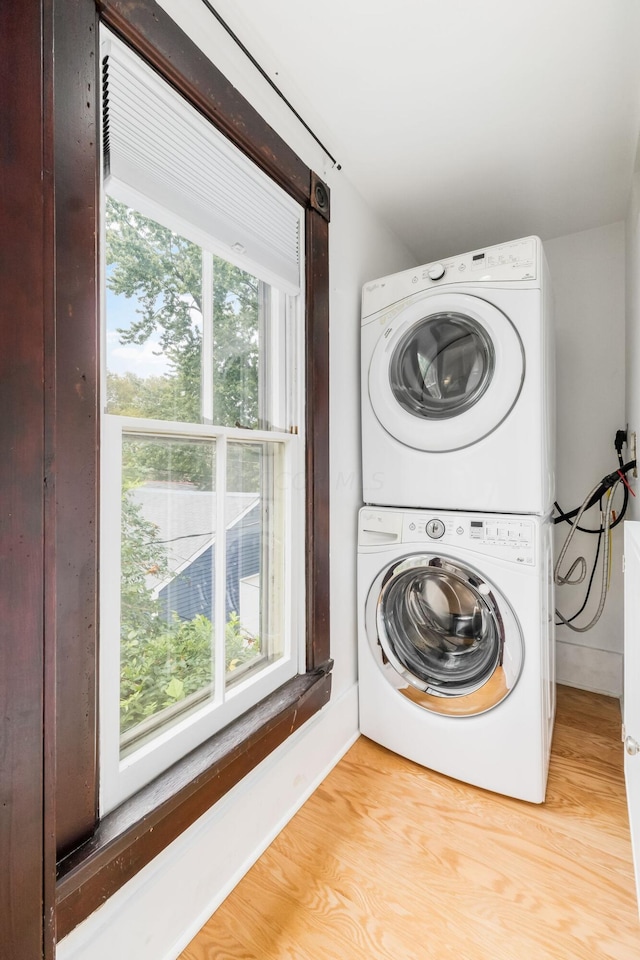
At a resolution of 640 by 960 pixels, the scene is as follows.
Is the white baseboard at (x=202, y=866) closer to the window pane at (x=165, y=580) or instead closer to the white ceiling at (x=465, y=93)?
the window pane at (x=165, y=580)

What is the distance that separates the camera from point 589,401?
7.38ft

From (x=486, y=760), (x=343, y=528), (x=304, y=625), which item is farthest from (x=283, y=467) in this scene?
(x=486, y=760)

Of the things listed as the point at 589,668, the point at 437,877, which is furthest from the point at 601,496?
the point at 437,877

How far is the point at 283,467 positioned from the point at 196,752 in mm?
826

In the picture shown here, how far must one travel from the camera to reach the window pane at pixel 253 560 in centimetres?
130

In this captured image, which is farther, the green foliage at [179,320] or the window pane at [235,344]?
the window pane at [235,344]

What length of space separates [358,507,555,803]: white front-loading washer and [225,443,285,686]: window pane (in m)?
0.44

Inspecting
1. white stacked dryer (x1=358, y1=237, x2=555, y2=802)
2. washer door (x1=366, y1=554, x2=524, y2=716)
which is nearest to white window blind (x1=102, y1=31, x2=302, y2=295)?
white stacked dryer (x1=358, y1=237, x2=555, y2=802)

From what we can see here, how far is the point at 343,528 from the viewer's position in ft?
5.80

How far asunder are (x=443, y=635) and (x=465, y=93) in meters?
1.81

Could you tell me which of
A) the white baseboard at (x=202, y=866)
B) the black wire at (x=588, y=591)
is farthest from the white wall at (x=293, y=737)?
the black wire at (x=588, y=591)

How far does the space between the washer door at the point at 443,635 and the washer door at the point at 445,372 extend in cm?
47

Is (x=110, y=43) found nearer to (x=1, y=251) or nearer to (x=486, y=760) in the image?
(x=1, y=251)

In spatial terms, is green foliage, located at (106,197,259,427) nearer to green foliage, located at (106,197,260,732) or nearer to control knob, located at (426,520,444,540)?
green foliage, located at (106,197,260,732)
